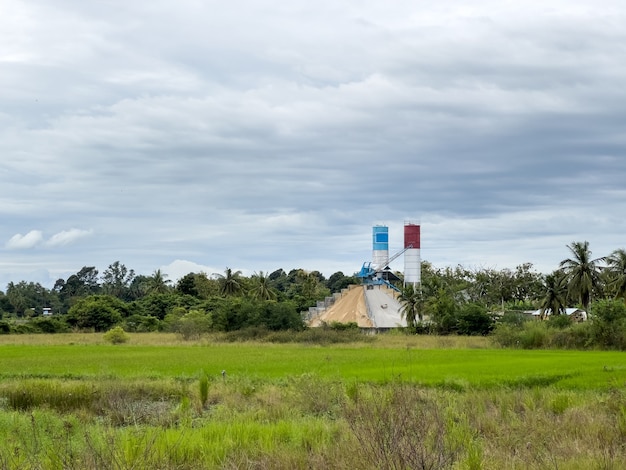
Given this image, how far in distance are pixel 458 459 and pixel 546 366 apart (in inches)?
845

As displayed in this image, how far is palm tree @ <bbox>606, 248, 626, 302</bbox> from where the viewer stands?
64562 millimetres

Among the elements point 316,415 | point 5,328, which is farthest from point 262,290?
point 316,415

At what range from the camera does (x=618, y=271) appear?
220 feet

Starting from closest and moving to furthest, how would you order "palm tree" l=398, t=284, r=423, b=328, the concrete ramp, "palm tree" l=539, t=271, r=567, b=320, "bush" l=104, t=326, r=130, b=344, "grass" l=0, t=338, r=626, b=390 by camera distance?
"grass" l=0, t=338, r=626, b=390 < "bush" l=104, t=326, r=130, b=344 < "palm tree" l=539, t=271, r=567, b=320 < "palm tree" l=398, t=284, r=423, b=328 < the concrete ramp

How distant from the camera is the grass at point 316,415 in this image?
8984 millimetres

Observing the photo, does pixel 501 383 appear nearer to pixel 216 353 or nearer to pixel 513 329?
pixel 216 353

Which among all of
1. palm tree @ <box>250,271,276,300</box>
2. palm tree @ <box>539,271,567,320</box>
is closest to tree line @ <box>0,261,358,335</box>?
palm tree @ <box>250,271,276,300</box>

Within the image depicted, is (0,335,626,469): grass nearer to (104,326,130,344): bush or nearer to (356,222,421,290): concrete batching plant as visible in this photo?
(104,326,130,344): bush

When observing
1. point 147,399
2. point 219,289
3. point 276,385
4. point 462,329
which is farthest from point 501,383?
point 219,289

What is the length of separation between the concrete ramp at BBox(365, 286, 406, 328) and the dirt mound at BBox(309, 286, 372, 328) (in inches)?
30.4

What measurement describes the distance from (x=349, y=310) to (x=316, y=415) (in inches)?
2686

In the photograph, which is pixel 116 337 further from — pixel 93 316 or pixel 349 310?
pixel 349 310

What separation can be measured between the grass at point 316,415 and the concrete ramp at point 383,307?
4764 centimetres

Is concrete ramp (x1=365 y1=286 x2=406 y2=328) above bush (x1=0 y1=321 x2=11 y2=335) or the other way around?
above
